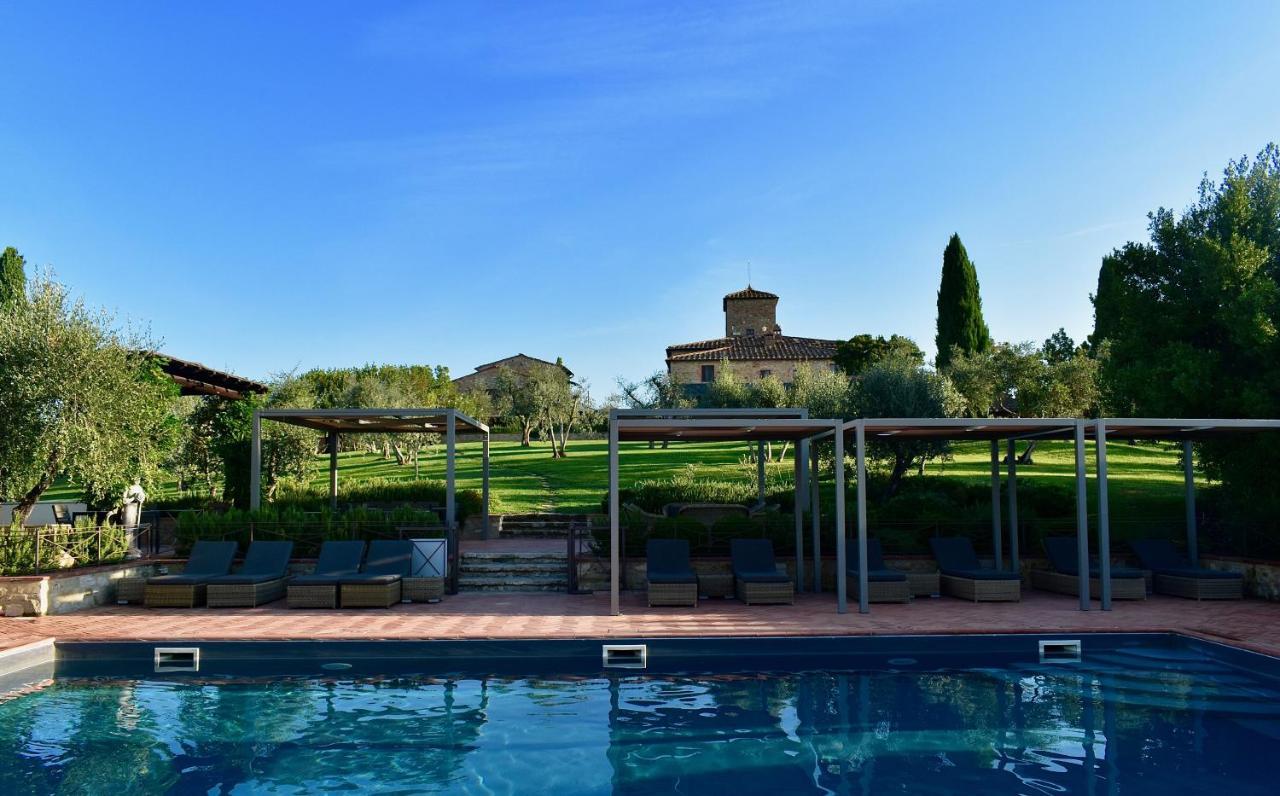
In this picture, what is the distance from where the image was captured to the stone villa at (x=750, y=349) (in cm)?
5919

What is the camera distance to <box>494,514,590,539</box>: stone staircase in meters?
19.0

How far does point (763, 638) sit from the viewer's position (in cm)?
952

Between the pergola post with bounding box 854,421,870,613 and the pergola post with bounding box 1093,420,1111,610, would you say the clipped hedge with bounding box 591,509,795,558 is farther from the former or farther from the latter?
the pergola post with bounding box 1093,420,1111,610

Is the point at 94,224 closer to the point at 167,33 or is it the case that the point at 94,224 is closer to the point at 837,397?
the point at 167,33

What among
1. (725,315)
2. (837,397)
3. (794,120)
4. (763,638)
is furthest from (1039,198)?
(725,315)

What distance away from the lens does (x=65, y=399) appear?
1199 centimetres

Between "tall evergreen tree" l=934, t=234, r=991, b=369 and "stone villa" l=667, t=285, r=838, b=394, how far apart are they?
32.0 ft

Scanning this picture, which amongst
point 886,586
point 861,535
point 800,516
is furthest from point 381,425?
point 886,586

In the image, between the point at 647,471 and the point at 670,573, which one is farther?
the point at 647,471

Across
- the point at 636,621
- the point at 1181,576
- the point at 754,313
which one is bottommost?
the point at 636,621

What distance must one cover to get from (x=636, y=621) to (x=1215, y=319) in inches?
455

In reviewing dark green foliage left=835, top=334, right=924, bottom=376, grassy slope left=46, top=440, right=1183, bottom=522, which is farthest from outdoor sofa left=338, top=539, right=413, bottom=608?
dark green foliage left=835, top=334, right=924, bottom=376

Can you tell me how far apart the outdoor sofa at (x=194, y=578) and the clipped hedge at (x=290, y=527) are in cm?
75

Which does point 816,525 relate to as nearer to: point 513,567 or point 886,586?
point 886,586
